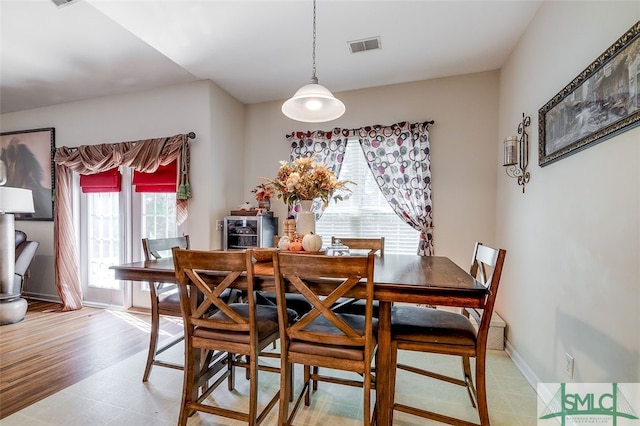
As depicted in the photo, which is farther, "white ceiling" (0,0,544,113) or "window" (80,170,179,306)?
"window" (80,170,179,306)

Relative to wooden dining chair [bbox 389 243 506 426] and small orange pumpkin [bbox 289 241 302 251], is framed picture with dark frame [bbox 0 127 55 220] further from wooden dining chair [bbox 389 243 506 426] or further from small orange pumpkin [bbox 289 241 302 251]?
wooden dining chair [bbox 389 243 506 426]

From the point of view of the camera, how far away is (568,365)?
1683mm

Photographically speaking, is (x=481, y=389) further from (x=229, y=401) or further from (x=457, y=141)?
(x=457, y=141)

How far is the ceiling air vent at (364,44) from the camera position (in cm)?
260

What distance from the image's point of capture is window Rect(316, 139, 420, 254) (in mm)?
3434

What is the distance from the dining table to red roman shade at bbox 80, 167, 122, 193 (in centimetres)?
255

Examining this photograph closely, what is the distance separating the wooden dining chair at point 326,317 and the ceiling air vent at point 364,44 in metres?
2.16

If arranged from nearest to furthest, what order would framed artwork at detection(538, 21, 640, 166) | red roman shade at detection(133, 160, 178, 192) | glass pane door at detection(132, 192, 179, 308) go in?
framed artwork at detection(538, 21, 640, 166), red roman shade at detection(133, 160, 178, 192), glass pane door at detection(132, 192, 179, 308)

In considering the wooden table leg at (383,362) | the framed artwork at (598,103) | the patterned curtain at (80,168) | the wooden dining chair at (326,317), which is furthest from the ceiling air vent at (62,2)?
the framed artwork at (598,103)

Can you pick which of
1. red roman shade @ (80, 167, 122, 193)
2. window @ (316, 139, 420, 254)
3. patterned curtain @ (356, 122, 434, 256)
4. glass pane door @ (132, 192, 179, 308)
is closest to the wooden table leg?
patterned curtain @ (356, 122, 434, 256)

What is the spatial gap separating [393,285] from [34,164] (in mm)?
5398

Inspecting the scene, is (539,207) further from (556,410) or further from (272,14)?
(272,14)

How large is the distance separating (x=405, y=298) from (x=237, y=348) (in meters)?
0.89

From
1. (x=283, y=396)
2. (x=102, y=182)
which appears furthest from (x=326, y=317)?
(x=102, y=182)
